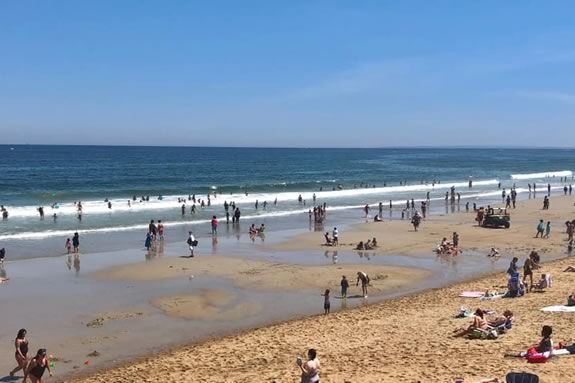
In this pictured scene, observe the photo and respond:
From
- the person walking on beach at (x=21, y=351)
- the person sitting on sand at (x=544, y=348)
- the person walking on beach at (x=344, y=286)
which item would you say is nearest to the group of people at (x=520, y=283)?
the person walking on beach at (x=344, y=286)

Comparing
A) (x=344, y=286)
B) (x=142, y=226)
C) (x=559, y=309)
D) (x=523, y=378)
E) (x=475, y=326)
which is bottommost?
(x=142, y=226)

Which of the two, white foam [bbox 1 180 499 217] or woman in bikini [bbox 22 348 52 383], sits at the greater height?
woman in bikini [bbox 22 348 52 383]

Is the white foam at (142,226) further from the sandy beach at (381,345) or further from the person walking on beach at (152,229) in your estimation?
the sandy beach at (381,345)

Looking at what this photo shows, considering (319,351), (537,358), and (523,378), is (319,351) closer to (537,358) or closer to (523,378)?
(537,358)

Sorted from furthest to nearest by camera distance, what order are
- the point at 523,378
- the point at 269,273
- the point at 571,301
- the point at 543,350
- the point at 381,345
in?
the point at 269,273 < the point at 571,301 < the point at 381,345 < the point at 543,350 < the point at 523,378

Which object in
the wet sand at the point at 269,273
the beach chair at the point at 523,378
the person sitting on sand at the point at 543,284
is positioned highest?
the beach chair at the point at 523,378

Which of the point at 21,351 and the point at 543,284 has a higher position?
the point at 21,351

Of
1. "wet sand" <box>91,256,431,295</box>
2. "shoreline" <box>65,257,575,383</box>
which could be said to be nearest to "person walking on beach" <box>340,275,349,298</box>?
"wet sand" <box>91,256,431,295</box>

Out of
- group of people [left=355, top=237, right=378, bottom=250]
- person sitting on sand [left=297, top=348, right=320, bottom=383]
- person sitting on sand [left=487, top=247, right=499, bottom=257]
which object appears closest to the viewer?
person sitting on sand [left=297, top=348, right=320, bottom=383]

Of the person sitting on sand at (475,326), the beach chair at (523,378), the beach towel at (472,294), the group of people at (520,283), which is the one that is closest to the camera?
the beach chair at (523,378)

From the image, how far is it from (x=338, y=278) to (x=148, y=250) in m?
10.8

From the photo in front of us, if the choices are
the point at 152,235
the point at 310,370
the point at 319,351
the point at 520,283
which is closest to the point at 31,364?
the point at 310,370

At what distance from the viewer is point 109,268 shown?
24.5m

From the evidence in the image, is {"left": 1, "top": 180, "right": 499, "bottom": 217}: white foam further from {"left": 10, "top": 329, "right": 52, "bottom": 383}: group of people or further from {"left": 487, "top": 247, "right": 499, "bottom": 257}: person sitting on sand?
{"left": 10, "top": 329, "right": 52, "bottom": 383}: group of people
